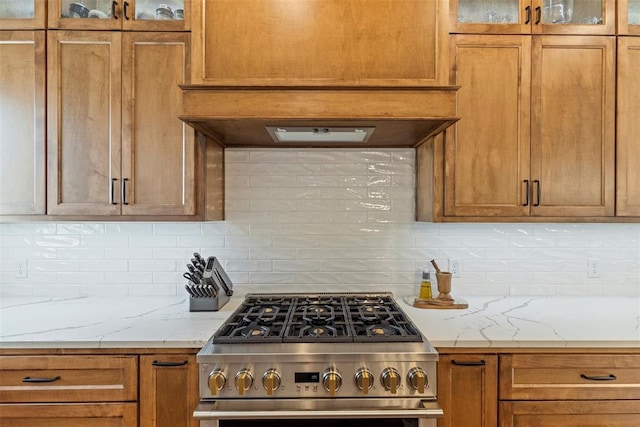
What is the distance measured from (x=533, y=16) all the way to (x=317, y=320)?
1.66 meters

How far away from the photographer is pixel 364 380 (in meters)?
1.34

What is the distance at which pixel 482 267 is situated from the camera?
7.18ft

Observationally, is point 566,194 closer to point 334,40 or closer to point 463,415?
point 463,415

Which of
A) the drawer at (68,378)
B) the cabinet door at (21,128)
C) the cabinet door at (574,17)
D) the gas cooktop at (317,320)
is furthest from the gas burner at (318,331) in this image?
the cabinet door at (574,17)

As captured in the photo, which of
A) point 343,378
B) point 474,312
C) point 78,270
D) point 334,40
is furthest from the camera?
point 78,270

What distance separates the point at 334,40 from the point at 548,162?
1.11m

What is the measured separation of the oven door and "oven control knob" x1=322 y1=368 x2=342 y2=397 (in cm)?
5

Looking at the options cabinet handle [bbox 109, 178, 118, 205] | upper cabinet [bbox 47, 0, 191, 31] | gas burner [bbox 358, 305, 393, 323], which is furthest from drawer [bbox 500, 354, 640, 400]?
upper cabinet [bbox 47, 0, 191, 31]

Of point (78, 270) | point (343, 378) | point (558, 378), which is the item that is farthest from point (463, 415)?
point (78, 270)

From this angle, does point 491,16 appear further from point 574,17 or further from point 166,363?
point 166,363

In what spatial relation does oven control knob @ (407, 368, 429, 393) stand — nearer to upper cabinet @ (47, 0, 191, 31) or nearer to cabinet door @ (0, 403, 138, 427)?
cabinet door @ (0, 403, 138, 427)

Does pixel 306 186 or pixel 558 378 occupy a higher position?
pixel 306 186

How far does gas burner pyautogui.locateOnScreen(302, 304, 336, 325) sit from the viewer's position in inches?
64.4

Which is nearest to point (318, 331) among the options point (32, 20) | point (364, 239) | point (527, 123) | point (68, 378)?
point (364, 239)
